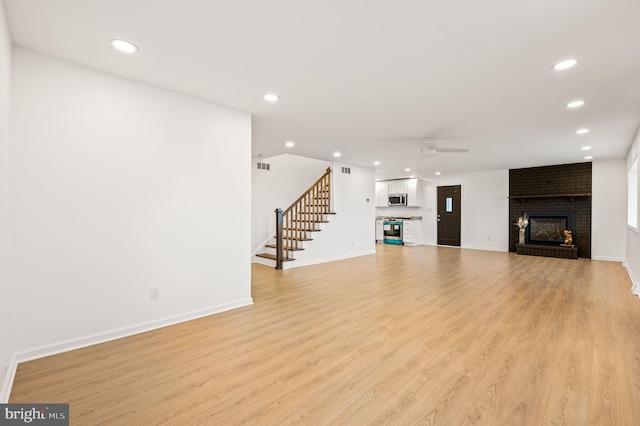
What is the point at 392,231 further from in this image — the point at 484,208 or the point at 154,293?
the point at 154,293

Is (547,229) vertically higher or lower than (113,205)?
lower

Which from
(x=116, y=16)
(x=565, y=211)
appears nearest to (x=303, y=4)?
(x=116, y=16)

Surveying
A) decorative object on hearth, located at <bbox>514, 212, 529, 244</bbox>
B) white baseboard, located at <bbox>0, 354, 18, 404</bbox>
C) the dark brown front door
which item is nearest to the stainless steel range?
the dark brown front door

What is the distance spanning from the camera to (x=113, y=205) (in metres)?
2.79

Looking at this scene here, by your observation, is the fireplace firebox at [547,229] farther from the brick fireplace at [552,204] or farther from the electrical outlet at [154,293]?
the electrical outlet at [154,293]

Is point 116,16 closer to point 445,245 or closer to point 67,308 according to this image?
point 67,308

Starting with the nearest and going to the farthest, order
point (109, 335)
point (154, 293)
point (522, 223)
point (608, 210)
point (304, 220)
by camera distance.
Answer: point (109, 335) < point (154, 293) < point (304, 220) < point (608, 210) < point (522, 223)

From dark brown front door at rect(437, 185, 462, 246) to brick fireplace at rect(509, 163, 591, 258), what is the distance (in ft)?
5.12

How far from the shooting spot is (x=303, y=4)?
1.84 metres

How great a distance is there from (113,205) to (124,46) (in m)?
1.40

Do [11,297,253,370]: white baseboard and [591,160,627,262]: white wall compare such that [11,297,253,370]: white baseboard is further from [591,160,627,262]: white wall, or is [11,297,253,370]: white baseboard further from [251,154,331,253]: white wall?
[591,160,627,262]: white wall

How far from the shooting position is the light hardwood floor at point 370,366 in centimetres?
180

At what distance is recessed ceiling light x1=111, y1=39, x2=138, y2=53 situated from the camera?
2.29 m

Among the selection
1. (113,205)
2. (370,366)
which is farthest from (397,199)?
(113,205)
